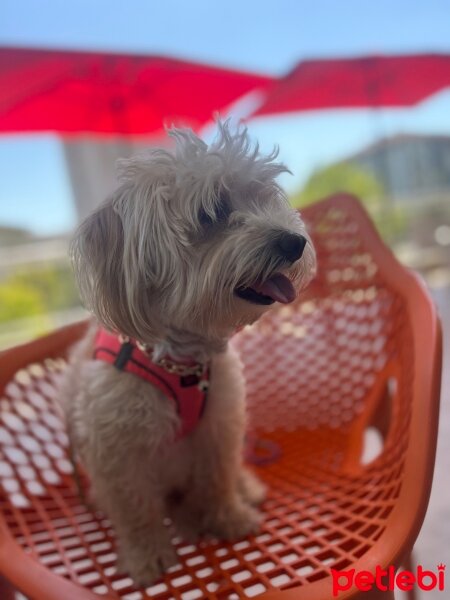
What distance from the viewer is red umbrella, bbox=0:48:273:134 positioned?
2.13m

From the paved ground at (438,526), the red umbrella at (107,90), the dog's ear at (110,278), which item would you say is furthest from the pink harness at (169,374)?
the red umbrella at (107,90)

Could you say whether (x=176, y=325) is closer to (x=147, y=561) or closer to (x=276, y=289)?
(x=276, y=289)

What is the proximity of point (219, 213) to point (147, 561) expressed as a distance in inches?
24.2

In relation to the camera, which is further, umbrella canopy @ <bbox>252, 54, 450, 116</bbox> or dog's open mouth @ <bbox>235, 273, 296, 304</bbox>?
umbrella canopy @ <bbox>252, 54, 450, 116</bbox>

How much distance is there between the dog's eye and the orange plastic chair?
15.8 inches

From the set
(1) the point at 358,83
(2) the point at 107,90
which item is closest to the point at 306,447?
(2) the point at 107,90

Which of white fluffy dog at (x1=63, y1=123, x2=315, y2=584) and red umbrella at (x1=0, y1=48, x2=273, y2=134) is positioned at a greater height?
red umbrella at (x1=0, y1=48, x2=273, y2=134)

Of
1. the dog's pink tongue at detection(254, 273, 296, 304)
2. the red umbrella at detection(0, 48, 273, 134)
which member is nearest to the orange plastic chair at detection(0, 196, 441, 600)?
the dog's pink tongue at detection(254, 273, 296, 304)

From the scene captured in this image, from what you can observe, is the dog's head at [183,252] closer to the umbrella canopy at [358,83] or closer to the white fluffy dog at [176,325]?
the white fluffy dog at [176,325]

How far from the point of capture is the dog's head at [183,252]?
0.77 m

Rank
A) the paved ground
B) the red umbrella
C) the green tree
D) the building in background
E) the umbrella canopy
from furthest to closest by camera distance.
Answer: the building in background
the green tree
the umbrella canopy
the red umbrella
the paved ground

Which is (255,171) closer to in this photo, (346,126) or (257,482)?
(257,482)

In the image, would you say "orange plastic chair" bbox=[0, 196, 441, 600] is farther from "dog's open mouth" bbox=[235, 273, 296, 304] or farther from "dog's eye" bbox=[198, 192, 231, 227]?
"dog's eye" bbox=[198, 192, 231, 227]

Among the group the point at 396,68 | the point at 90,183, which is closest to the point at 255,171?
the point at 396,68
